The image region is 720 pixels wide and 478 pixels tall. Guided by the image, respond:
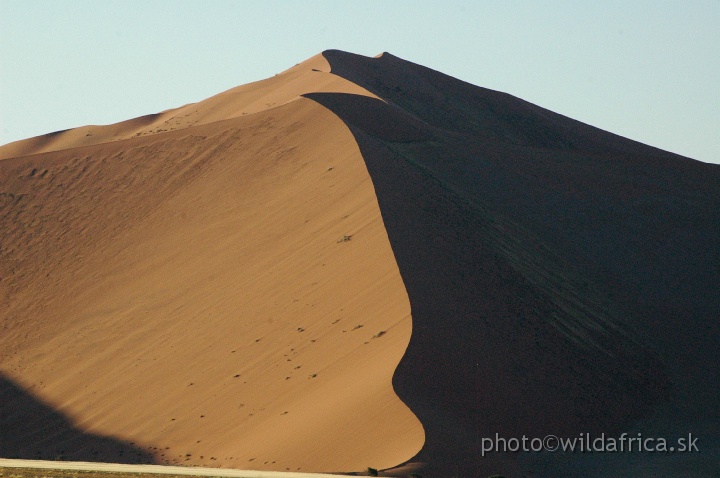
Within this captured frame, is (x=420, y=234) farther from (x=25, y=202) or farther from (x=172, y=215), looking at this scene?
(x=25, y=202)

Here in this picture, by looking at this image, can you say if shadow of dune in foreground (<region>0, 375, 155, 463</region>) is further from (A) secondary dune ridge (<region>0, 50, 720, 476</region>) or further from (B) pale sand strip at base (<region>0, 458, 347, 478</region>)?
(B) pale sand strip at base (<region>0, 458, 347, 478</region>)

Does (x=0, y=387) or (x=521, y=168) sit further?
(x=521, y=168)

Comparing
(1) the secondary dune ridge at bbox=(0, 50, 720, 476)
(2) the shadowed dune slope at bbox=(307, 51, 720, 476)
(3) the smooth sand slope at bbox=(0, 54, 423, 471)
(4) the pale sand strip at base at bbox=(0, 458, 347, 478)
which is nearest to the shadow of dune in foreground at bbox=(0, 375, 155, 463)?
(3) the smooth sand slope at bbox=(0, 54, 423, 471)

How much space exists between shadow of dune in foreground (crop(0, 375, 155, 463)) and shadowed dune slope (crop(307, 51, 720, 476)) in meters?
7.27

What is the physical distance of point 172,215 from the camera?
40625mm

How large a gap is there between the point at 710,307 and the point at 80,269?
21626 mm

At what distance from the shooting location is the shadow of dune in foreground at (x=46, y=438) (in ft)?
86.2

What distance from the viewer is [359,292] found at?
90.8 feet

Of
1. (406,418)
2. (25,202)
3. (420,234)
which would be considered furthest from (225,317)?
(25,202)

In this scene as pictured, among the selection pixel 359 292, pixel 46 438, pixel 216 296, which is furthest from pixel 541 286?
pixel 46 438

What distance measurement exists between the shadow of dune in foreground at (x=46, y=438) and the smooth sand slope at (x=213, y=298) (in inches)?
4.3

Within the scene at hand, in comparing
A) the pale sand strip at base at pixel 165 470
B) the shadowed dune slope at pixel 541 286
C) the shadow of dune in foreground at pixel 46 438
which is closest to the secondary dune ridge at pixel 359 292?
the shadowed dune slope at pixel 541 286

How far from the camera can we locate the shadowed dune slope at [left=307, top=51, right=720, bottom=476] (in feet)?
76.8

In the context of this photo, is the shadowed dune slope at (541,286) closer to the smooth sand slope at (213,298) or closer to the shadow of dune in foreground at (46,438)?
the smooth sand slope at (213,298)
